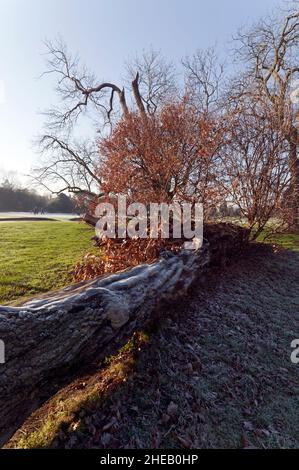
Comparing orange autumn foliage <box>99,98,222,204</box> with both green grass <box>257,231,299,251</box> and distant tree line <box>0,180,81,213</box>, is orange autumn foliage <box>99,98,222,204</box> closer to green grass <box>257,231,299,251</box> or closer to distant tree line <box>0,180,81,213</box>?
green grass <box>257,231,299,251</box>

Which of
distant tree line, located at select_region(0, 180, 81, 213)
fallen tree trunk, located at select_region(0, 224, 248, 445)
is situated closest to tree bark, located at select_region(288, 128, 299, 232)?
fallen tree trunk, located at select_region(0, 224, 248, 445)

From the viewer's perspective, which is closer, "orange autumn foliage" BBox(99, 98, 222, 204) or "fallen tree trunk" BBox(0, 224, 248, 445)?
"fallen tree trunk" BBox(0, 224, 248, 445)

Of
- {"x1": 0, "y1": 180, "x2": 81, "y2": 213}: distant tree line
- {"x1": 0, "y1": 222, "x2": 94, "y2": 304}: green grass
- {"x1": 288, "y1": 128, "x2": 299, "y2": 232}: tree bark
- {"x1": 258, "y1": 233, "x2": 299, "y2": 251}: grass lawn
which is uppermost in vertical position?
{"x1": 0, "y1": 180, "x2": 81, "y2": 213}: distant tree line

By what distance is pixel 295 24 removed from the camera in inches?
494

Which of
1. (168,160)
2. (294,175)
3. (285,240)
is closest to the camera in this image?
(168,160)

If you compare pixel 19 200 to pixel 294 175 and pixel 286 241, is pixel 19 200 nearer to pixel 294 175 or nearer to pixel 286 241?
pixel 286 241

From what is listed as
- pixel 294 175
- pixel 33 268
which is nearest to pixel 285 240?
pixel 294 175

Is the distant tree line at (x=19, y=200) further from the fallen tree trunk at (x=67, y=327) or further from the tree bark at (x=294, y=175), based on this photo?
the fallen tree trunk at (x=67, y=327)

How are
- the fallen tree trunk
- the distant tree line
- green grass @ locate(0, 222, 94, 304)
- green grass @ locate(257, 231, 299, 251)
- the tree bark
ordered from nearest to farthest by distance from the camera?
the fallen tree trunk < green grass @ locate(0, 222, 94, 304) < the tree bark < green grass @ locate(257, 231, 299, 251) < the distant tree line

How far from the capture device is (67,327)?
2129 mm

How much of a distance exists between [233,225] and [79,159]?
11654 millimetres

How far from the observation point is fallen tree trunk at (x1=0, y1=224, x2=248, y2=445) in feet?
6.00
